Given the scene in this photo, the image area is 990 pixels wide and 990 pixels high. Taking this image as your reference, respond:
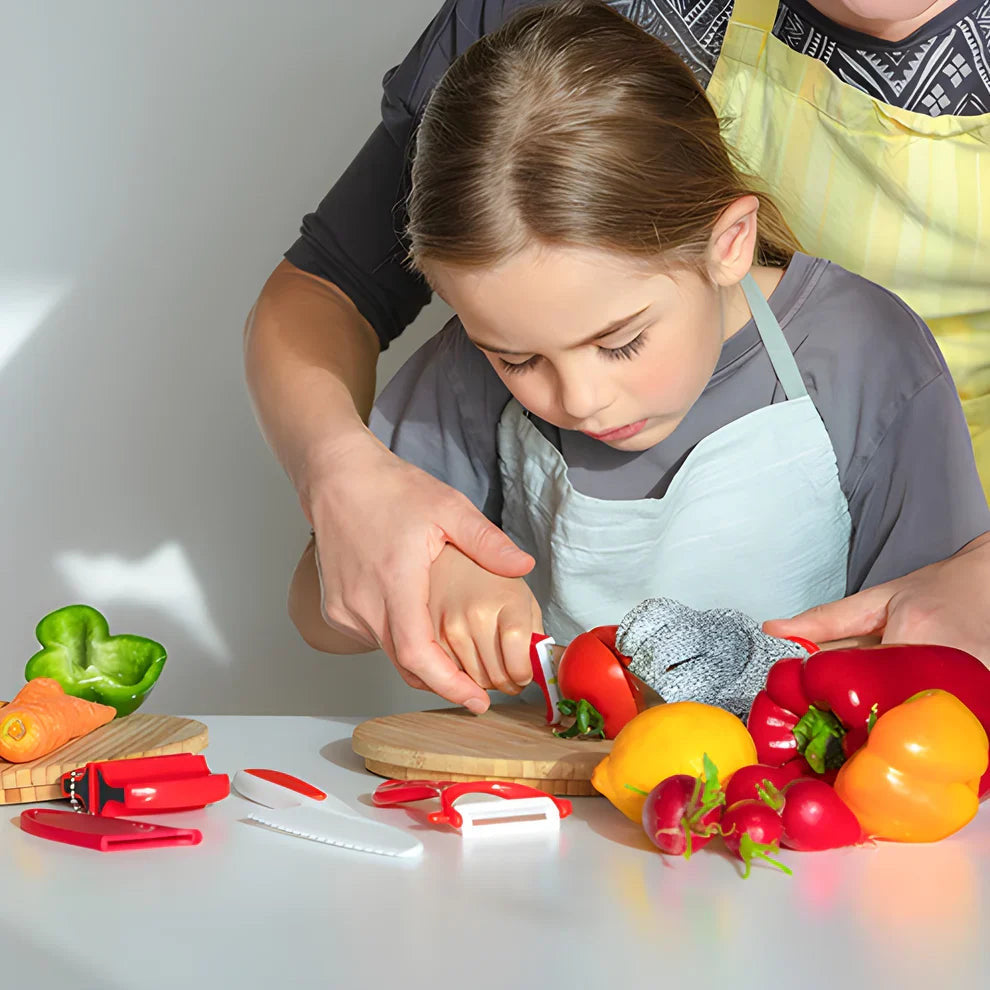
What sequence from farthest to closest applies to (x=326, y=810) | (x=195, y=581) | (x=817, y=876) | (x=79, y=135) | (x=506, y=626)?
(x=195, y=581) → (x=79, y=135) → (x=506, y=626) → (x=326, y=810) → (x=817, y=876)

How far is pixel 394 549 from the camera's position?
892 millimetres

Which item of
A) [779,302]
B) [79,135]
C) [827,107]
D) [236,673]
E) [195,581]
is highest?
[79,135]

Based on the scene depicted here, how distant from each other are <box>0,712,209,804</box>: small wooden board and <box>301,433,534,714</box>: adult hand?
0.15 metres

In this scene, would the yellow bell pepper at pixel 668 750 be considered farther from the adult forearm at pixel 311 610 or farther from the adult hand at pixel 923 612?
the adult forearm at pixel 311 610

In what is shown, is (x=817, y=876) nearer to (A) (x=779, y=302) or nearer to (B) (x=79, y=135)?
(A) (x=779, y=302)

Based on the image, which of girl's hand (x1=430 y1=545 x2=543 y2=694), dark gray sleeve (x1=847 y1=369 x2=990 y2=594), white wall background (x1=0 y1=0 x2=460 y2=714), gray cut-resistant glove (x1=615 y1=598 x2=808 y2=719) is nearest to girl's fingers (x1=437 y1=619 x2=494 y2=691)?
girl's hand (x1=430 y1=545 x2=543 y2=694)

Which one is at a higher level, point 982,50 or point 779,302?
point 982,50

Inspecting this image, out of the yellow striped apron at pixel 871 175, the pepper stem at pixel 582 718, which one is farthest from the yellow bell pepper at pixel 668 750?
the yellow striped apron at pixel 871 175

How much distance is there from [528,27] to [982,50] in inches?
15.9

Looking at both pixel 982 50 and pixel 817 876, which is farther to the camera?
pixel 982 50

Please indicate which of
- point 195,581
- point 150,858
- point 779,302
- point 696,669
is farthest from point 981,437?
point 195,581

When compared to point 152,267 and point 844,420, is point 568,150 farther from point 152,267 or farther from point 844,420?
point 152,267

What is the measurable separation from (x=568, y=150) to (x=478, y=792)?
43cm

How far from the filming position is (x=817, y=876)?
0.59 meters
